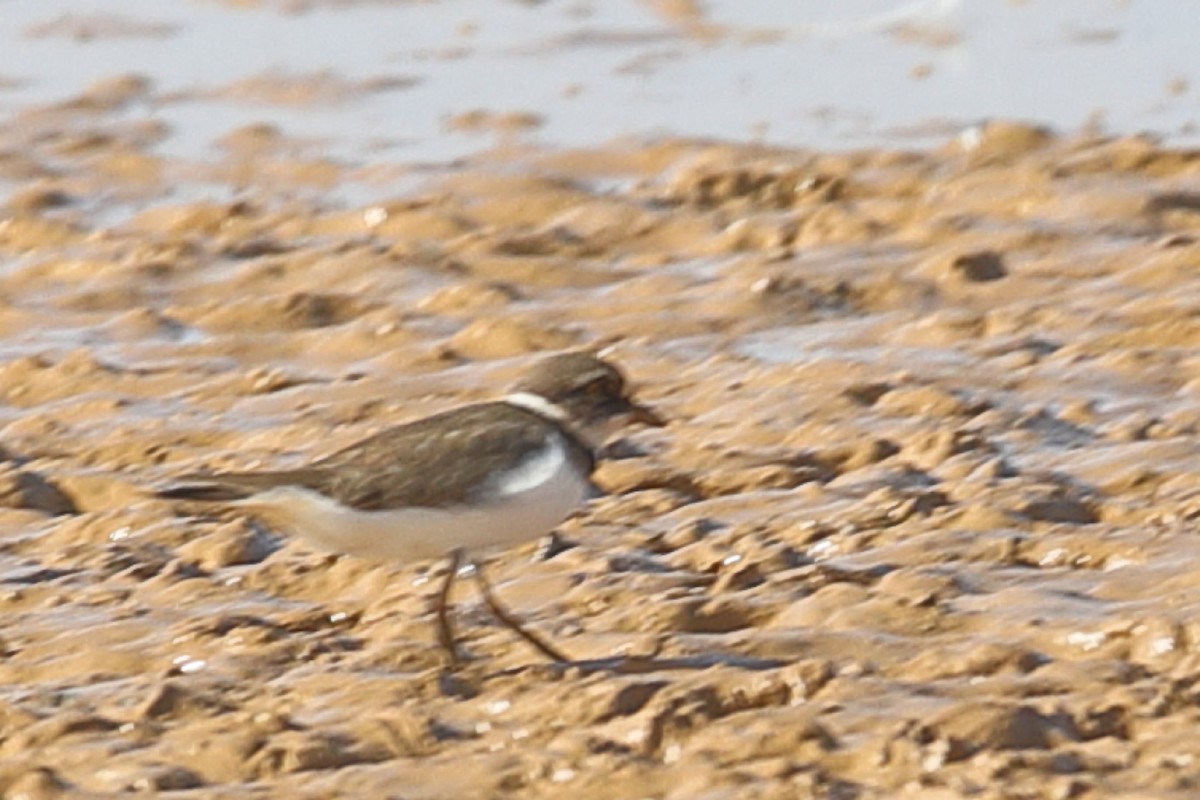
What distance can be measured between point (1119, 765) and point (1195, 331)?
383 centimetres

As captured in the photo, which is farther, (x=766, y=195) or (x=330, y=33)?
(x=330, y=33)

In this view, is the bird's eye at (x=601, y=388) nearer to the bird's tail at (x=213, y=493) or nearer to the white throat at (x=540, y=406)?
the white throat at (x=540, y=406)

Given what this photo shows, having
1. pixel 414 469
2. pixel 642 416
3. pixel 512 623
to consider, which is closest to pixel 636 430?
pixel 642 416

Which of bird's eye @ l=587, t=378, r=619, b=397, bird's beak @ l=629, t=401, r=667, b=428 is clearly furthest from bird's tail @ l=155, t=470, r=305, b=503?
bird's beak @ l=629, t=401, r=667, b=428

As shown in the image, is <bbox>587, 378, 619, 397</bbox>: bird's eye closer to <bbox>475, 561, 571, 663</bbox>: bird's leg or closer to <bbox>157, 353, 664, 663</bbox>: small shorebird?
<bbox>157, 353, 664, 663</bbox>: small shorebird

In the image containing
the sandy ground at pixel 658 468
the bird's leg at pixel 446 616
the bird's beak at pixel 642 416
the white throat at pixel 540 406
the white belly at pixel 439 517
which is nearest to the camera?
the sandy ground at pixel 658 468

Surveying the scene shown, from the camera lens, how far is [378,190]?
40.1 ft

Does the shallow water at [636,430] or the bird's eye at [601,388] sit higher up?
the bird's eye at [601,388]

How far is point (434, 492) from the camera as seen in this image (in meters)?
6.59

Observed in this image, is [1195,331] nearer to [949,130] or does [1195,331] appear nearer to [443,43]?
[949,130]

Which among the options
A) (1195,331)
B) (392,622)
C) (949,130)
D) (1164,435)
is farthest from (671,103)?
(392,622)

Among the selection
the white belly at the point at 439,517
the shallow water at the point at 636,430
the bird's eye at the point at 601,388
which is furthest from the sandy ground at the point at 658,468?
the bird's eye at the point at 601,388

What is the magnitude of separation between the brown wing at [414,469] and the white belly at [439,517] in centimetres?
3

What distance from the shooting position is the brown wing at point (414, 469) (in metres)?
6.59
